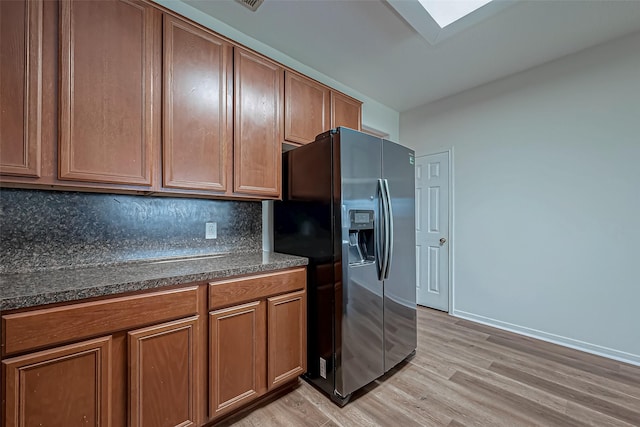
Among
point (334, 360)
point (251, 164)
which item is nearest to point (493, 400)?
point (334, 360)

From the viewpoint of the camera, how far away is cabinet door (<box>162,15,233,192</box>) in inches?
60.9

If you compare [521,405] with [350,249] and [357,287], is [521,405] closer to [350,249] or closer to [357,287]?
[357,287]

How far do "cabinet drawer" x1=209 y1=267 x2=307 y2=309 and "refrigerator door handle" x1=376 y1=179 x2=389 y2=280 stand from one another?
0.56 m

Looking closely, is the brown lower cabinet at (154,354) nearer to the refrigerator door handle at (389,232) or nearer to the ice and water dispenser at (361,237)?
the ice and water dispenser at (361,237)

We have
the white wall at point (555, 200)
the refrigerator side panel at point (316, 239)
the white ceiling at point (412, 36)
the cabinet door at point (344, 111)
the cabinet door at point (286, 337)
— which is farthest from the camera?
the cabinet door at point (344, 111)

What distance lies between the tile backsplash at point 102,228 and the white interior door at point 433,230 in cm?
246

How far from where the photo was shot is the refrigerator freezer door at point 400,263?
1995mm

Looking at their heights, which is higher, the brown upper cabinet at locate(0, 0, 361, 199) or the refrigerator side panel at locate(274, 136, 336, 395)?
the brown upper cabinet at locate(0, 0, 361, 199)

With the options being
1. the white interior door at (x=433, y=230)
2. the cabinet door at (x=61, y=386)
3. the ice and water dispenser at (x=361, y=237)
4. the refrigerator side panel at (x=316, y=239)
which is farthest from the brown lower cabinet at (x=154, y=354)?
the white interior door at (x=433, y=230)

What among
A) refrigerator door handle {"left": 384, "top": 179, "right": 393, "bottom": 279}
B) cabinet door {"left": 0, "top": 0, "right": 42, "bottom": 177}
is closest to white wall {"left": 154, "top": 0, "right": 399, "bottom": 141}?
cabinet door {"left": 0, "top": 0, "right": 42, "bottom": 177}

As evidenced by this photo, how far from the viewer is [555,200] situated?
2.54 metres

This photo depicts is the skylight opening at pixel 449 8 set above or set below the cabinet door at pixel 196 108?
above

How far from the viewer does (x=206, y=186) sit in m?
1.68

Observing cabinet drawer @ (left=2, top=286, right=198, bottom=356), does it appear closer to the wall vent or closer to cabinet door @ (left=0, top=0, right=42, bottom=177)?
cabinet door @ (left=0, top=0, right=42, bottom=177)
